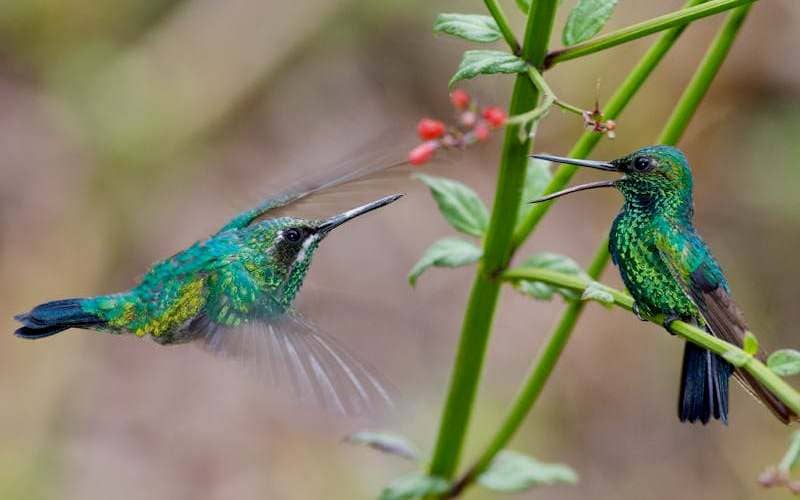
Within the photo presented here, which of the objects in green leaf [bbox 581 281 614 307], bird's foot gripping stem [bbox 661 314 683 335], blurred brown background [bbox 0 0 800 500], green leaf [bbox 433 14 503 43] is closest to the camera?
bird's foot gripping stem [bbox 661 314 683 335]

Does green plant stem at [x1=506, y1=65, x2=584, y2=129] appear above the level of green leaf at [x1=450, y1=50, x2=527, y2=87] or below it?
below

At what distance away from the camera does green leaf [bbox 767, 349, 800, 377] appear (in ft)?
5.78

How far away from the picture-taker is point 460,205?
8.39 feet

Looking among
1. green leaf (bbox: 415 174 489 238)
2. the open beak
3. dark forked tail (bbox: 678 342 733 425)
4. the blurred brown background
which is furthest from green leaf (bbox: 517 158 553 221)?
the blurred brown background

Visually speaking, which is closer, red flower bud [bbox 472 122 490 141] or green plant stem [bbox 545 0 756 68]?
red flower bud [bbox 472 122 490 141]

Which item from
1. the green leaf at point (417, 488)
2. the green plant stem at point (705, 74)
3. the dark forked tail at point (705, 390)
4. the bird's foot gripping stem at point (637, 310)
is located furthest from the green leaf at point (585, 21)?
the green leaf at point (417, 488)

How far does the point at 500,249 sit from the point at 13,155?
546 centimetres

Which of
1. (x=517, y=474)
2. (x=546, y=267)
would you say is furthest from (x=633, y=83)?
(x=517, y=474)

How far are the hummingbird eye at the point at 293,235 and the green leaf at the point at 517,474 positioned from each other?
2.88 ft

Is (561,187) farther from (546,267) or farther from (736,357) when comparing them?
(736,357)

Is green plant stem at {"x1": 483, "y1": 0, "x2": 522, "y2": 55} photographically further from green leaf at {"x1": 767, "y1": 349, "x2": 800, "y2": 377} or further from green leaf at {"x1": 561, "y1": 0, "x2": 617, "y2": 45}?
green leaf at {"x1": 767, "y1": 349, "x2": 800, "y2": 377}

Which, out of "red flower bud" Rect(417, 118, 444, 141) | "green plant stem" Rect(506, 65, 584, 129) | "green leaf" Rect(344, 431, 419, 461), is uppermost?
"green plant stem" Rect(506, 65, 584, 129)

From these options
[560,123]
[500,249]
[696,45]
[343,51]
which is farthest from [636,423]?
[500,249]

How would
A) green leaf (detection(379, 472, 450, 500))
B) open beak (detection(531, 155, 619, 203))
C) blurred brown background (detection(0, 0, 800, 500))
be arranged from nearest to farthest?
open beak (detection(531, 155, 619, 203))
green leaf (detection(379, 472, 450, 500))
blurred brown background (detection(0, 0, 800, 500))
